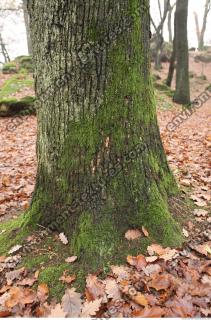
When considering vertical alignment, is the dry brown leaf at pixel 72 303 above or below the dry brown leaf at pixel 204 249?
below

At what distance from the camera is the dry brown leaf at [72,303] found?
223 centimetres

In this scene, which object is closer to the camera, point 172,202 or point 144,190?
point 144,190

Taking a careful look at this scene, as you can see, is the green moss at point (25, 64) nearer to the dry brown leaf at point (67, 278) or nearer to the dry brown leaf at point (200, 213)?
the dry brown leaf at point (200, 213)

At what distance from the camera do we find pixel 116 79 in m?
2.53

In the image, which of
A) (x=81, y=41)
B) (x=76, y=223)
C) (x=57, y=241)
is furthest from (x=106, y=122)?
(x=57, y=241)

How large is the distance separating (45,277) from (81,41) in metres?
1.93

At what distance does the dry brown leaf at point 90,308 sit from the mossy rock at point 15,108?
29.1ft

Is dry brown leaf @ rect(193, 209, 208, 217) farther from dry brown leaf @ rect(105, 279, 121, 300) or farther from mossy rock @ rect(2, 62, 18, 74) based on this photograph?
mossy rock @ rect(2, 62, 18, 74)

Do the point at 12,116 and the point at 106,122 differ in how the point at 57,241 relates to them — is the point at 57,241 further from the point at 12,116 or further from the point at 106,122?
the point at 12,116

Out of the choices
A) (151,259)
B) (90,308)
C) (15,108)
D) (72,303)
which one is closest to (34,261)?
(72,303)

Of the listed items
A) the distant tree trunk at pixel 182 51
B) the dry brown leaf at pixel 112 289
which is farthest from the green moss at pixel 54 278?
the distant tree trunk at pixel 182 51

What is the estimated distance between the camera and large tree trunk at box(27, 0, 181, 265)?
243 centimetres

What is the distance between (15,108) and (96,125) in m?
8.39

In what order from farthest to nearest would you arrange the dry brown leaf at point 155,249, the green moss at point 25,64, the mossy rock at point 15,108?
the green moss at point 25,64
the mossy rock at point 15,108
the dry brown leaf at point 155,249
